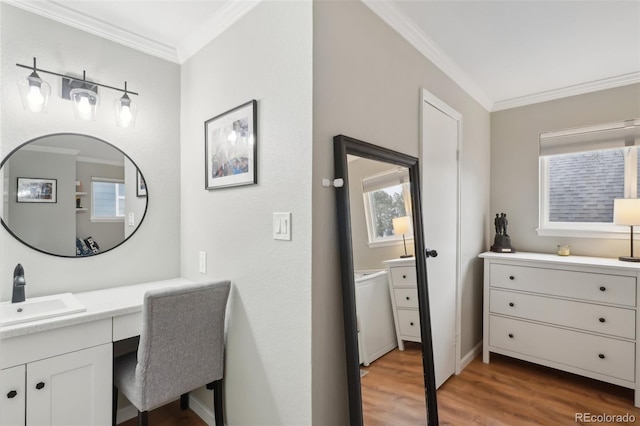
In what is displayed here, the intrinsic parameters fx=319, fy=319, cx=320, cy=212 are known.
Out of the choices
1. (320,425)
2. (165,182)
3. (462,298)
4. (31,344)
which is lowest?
(320,425)

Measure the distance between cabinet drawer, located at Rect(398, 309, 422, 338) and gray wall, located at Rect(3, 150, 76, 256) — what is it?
77.7 inches

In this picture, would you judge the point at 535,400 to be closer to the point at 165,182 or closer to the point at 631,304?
the point at 631,304

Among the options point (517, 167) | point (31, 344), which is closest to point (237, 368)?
point (31, 344)

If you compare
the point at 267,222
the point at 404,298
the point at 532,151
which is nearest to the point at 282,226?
the point at 267,222

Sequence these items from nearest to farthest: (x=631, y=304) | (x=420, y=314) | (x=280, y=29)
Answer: (x=280, y=29)
(x=420, y=314)
(x=631, y=304)

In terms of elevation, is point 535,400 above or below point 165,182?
below

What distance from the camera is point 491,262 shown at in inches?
112

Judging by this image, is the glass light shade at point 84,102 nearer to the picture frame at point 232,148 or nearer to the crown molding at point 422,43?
the picture frame at point 232,148

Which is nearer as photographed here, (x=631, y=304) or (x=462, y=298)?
(x=631, y=304)

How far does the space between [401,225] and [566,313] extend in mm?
1736

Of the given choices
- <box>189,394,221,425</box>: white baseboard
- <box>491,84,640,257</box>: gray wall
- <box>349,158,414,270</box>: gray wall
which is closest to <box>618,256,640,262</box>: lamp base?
<box>491,84,640,257</box>: gray wall

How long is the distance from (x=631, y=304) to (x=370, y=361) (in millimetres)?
2043

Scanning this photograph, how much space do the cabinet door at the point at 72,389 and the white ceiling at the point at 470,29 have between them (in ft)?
6.09

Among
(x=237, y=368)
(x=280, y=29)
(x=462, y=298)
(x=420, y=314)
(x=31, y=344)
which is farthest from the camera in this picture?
(x=462, y=298)
